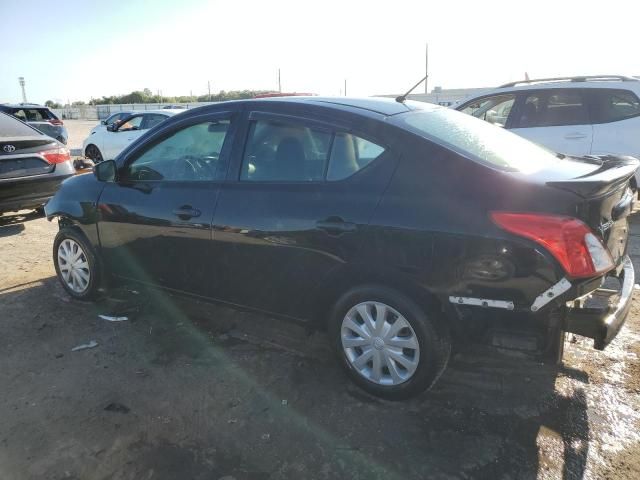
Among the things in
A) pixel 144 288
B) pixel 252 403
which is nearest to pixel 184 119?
pixel 144 288

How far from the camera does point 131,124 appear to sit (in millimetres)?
12500

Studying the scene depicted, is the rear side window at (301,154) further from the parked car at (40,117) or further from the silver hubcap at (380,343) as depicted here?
the parked car at (40,117)

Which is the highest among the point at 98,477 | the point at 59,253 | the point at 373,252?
the point at 373,252

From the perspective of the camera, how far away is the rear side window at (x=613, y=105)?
6.57m

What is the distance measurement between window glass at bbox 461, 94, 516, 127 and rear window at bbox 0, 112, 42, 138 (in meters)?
6.29

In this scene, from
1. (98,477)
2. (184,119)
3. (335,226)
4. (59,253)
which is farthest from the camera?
(59,253)

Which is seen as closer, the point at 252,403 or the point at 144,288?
the point at 252,403

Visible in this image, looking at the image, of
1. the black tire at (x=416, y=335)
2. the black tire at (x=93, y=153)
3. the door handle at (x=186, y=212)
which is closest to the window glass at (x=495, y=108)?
the door handle at (x=186, y=212)

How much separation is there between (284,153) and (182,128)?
926 mm

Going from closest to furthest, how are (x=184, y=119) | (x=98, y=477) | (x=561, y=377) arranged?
(x=98, y=477) < (x=561, y=377) < (x=184, y=119)

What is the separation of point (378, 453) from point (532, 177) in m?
1.61

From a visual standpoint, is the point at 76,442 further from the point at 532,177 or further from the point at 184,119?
the point at 532,177

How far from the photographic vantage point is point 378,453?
2508 mm

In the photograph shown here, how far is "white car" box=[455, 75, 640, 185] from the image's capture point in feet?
21.7
